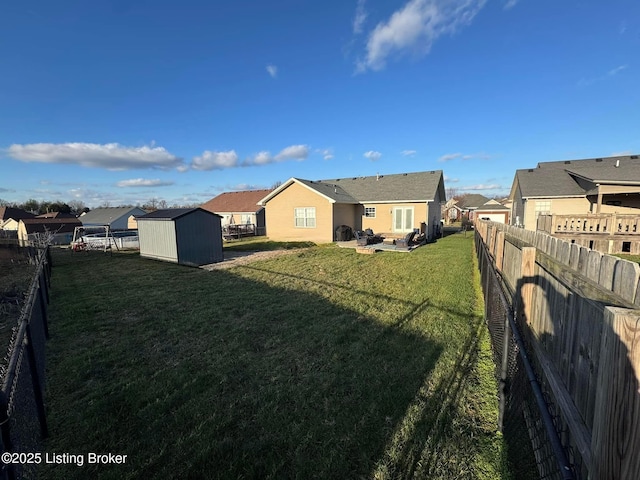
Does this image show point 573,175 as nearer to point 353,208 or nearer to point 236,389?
point 353,208

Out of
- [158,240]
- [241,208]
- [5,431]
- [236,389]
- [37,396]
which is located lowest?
[236,389]

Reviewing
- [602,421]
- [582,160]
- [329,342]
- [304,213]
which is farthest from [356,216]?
[602,421]

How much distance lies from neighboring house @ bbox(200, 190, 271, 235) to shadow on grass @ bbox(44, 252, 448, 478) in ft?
84.3

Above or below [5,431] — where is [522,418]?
below

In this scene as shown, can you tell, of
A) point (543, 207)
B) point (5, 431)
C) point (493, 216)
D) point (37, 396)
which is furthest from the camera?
point (493, 216)

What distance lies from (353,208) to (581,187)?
14.5 meters

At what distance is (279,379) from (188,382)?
46.5 inches

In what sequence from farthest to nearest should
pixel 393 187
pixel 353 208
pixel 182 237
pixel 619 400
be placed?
1. pixel 393 187
2. pixel 353 208
3. pixel 182 237
4. pixel 619 400

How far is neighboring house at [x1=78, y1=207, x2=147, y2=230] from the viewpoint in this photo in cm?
3959

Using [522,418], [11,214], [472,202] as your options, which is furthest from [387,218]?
[11,214]

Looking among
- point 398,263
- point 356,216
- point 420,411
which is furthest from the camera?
point 356,216

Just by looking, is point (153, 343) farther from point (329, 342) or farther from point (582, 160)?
point (582, 160)

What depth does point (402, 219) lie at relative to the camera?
72.9 feet

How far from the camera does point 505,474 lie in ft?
8.38
